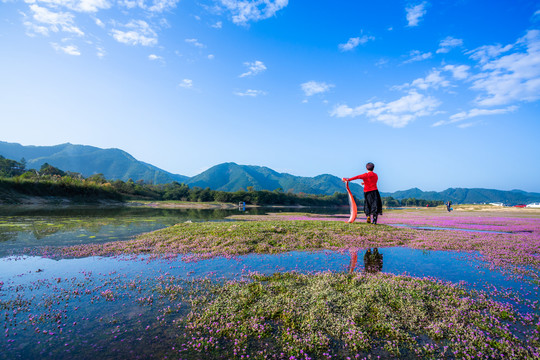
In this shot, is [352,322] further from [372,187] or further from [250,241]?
[372,187]

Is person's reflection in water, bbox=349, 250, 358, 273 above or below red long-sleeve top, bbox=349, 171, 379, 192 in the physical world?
below

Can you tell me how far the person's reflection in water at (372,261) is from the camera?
10.6 meters

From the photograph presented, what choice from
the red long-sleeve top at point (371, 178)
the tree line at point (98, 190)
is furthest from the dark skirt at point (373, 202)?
the tree line at point (98, 190)

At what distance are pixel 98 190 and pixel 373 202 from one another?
92.6 m

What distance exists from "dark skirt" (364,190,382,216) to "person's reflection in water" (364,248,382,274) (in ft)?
22.4

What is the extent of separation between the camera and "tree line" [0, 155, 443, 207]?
214 feet

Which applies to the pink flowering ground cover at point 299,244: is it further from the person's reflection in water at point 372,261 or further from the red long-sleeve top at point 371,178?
the red long-sleeve top at point 371,178

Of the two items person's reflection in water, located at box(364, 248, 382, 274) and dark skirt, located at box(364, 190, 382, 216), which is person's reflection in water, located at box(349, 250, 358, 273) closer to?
person's reflection in water, located at box(364, 248, 382, 274)

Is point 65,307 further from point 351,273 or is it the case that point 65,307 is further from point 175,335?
point 351,273

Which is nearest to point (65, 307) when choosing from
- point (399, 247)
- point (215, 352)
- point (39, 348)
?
point (39, 348)

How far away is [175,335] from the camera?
18.1 ft

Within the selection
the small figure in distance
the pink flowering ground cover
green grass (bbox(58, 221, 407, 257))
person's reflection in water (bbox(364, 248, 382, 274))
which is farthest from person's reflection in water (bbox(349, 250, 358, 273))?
the small figure in distance

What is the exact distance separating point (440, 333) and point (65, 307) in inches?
389

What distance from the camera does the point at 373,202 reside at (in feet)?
68.1
